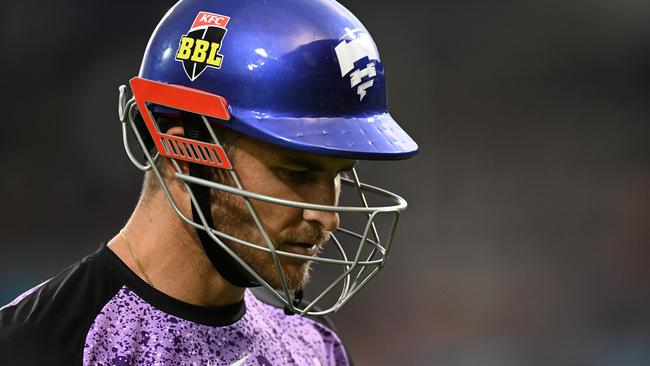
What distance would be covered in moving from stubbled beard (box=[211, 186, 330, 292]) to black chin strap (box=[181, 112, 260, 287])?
0.06ft

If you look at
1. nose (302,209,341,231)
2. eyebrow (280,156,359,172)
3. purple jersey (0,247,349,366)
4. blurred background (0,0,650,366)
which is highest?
eyebrow (280,156,359,172)

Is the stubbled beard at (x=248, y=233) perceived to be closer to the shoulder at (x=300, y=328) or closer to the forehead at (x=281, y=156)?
the forehead at (x=281, y=156)

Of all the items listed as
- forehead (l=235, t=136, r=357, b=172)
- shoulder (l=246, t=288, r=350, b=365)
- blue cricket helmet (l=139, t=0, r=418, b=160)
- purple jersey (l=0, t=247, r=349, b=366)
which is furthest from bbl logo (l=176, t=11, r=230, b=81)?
shoulder (l=246, t=288, r=350, b=365)

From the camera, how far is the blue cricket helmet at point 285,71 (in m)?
1.69

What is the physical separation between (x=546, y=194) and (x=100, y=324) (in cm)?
346

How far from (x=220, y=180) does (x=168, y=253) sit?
0.17m

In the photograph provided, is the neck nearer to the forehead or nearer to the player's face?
the player's face

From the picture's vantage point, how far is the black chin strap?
68.1 inches

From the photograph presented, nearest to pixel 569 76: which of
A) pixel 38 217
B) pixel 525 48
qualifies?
pixel 525 48

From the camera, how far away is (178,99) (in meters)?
1.73

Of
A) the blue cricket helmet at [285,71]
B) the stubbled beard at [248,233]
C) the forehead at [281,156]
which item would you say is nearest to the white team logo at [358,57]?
the blue cricket helmet at [285,71]

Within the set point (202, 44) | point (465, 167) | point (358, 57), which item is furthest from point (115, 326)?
point (465, 167)

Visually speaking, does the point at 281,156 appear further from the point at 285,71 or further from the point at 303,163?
the point at 285,71

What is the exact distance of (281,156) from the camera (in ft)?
5.63
